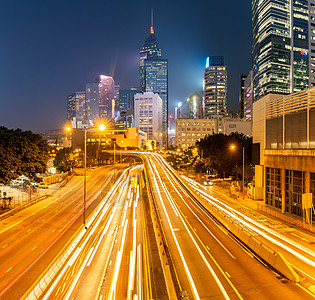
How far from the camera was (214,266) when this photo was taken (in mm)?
15688

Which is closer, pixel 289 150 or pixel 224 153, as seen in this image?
pixel 289 150

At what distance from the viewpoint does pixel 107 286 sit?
13148 mm

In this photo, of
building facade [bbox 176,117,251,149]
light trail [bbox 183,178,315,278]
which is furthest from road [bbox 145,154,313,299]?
building facade [bbox 176,117,251,149]

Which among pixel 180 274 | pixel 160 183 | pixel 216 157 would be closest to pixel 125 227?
pixel 180 274

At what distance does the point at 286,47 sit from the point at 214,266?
156 meters

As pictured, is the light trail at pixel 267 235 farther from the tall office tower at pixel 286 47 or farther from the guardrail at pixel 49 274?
the tall office tower at pixel 286 47

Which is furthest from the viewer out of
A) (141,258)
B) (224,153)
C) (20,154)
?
(224,153)

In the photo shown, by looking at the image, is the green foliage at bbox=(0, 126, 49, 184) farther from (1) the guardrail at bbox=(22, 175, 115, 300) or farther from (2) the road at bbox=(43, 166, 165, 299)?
(1) the guardrail at bbox=(22, 175, 115, 300)

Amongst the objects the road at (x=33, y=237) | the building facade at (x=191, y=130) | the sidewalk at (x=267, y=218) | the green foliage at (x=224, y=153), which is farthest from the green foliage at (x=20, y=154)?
the building facade at (x=191, y=130)

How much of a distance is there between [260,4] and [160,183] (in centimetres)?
14812

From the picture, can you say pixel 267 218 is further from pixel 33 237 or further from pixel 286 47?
pixel 286 47

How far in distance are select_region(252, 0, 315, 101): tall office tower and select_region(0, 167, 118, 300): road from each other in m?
133

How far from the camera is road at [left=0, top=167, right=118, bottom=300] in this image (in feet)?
47.7

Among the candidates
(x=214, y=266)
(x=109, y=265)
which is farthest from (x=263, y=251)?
(x=109, y=265)
